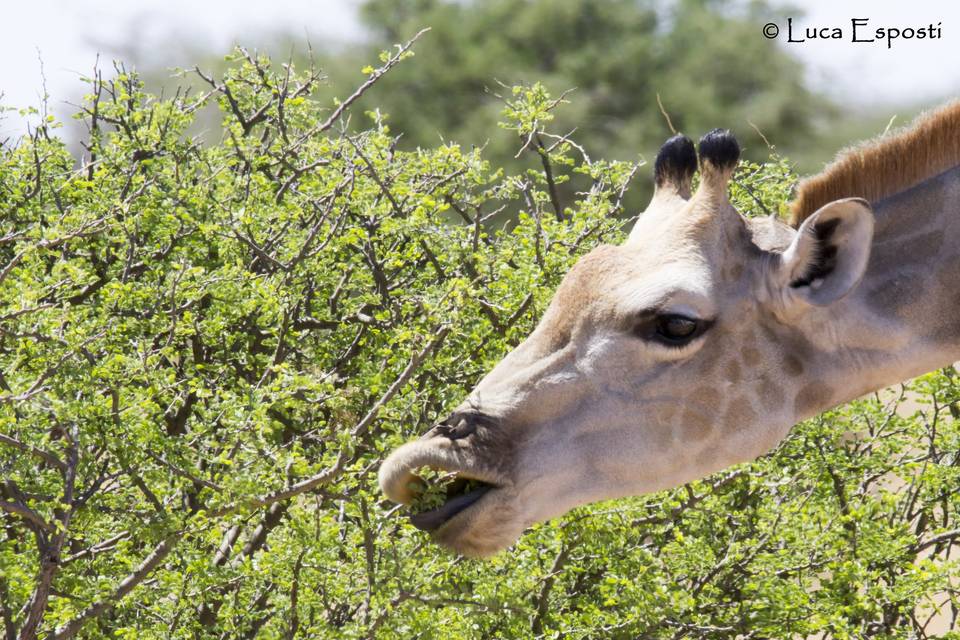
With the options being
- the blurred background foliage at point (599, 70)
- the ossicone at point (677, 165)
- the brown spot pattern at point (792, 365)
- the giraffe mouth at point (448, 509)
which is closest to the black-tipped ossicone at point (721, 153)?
the ossicone at point (677, 165)

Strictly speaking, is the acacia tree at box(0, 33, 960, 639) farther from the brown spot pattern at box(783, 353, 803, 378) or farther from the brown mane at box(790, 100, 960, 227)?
the brown mane at box(790, 100, 960, 227)

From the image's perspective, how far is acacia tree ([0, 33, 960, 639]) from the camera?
543 centimetres

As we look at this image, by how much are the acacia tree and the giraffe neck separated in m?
1.57

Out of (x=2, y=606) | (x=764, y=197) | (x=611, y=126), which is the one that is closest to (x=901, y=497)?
(x=764, y=197)

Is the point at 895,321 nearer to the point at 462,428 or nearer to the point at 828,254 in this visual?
the point at 828,254

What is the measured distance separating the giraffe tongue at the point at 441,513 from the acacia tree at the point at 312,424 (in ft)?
3.11

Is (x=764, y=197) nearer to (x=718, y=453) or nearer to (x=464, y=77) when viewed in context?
(x=718, y=453)

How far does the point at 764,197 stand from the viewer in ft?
24.2

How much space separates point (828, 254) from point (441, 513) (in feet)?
4.74

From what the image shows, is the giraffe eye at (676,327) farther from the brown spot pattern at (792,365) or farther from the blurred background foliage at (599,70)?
the blurred background foliage at (599,70)

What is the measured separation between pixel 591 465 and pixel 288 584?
1.77m

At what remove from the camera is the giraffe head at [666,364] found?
4.26 meters

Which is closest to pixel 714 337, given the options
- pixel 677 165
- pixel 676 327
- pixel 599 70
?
pixel 676 327

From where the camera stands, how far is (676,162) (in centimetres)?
491
